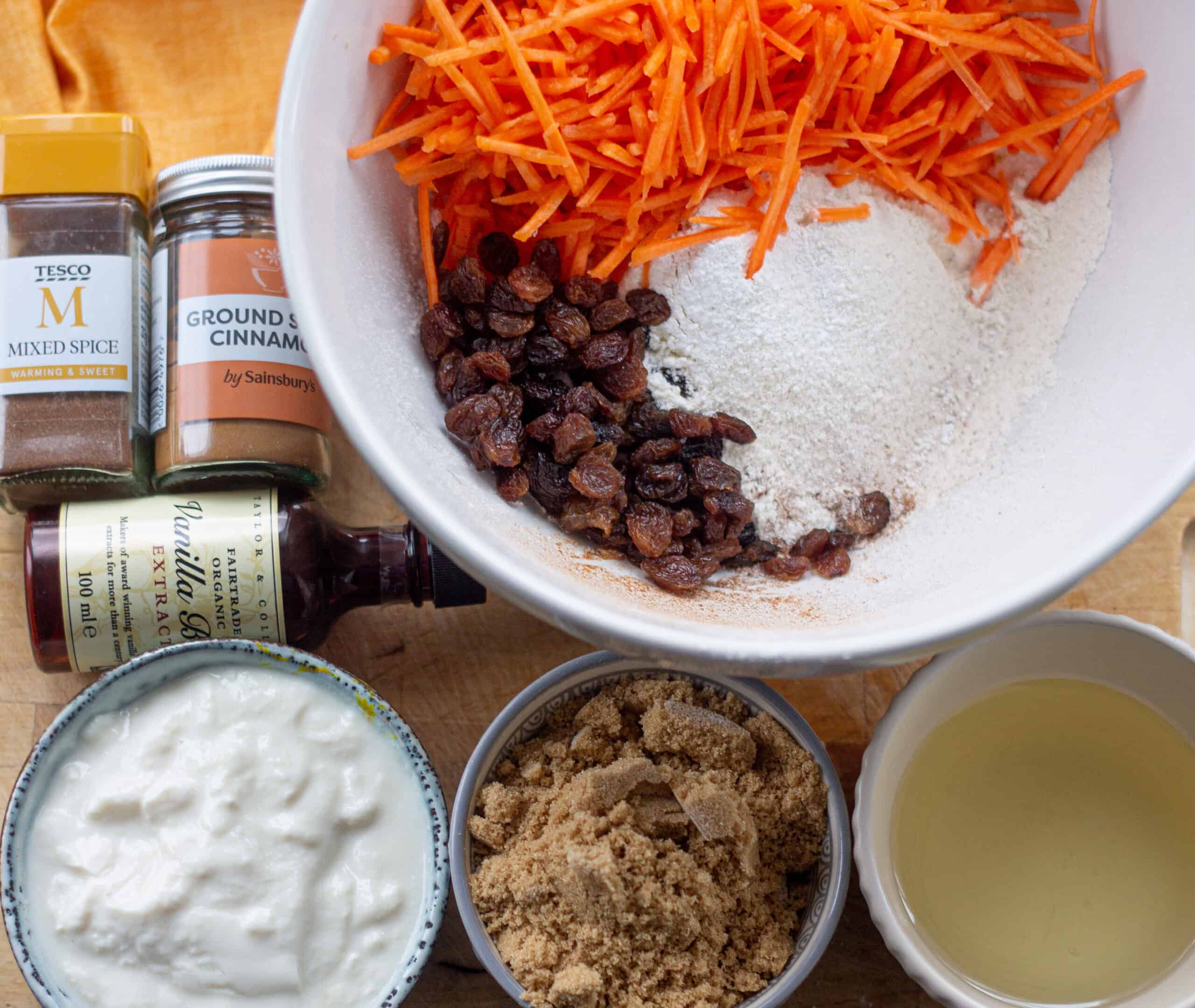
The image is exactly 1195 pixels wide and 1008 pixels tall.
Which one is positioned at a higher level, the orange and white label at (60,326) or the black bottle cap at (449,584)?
the orange and white label at (60,326)

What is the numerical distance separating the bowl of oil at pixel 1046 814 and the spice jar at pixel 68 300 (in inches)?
41.8

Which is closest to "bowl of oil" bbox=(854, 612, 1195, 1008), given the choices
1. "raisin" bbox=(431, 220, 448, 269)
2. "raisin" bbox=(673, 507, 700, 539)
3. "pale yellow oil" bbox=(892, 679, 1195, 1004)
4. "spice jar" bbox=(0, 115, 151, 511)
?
"pale yellow oil" bbox=(892, 679, 1195, 1004)

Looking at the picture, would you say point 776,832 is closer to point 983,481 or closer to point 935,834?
point 935,834

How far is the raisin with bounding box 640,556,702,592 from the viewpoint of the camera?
3.91 feet

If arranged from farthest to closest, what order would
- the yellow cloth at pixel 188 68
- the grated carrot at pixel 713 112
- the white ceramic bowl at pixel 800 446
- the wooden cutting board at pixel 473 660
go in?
the yellow cloth at pixel 188 68
the wooden cutting board at pixel 473 660
the grated carrot at pixel 713 112
the white ceramic bowl at pixel 800 446

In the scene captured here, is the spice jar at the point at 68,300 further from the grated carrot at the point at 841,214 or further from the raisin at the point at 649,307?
the grated carrot at the point at 841,214

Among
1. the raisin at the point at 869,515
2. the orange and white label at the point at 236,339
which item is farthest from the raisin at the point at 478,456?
the raisin at the point at 869,515

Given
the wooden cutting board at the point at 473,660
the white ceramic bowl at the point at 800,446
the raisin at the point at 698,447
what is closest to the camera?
the white ceramic bowl at the point at 800,446

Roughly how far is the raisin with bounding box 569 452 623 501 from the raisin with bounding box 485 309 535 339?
164mm

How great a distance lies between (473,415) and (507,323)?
12 centimetres

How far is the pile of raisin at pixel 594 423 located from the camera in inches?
47.1

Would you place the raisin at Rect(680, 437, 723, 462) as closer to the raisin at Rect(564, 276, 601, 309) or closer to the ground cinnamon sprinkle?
the raisin at Rect(564, 276, 601, 309)

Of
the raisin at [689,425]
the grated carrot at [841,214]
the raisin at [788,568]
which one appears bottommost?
the raisin at [788,568]

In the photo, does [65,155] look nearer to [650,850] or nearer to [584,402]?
[584,402]
